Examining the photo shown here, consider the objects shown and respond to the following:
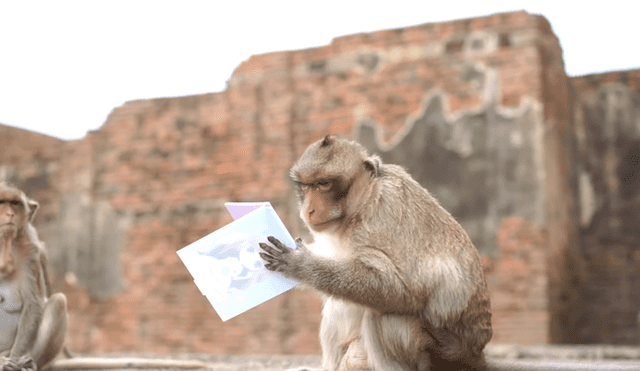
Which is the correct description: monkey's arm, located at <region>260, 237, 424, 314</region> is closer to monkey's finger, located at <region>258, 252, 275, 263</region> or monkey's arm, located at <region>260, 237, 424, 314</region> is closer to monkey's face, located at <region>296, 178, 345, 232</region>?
monkey's finger, located at <region>258, 252, 275, 263</region>

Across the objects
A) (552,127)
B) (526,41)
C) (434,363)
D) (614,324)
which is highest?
(526,41)

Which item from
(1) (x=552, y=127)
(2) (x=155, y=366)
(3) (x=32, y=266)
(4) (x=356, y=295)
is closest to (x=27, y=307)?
(3) (x=32, y=266)

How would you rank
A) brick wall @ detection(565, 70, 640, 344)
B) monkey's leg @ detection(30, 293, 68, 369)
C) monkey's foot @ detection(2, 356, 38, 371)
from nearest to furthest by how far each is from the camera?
monkey's foot @ detection(2, 356, 38, 371) → monkey's leg @ detection(30, 293, 68, 369) → brick wall @ detection(565, 70, 640, 344)

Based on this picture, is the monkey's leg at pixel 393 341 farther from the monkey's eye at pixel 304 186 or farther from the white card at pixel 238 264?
the monkey's eye at pixel 304 186

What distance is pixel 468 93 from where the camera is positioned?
681cm

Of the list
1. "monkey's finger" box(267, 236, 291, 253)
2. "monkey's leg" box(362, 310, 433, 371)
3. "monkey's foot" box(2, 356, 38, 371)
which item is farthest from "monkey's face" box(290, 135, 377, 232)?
"monkey's foot" box(2, 356, 38, 371)

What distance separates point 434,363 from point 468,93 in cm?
424

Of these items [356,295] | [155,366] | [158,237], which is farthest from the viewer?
[158,237]

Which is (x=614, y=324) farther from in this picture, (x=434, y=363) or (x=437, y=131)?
(x=434, y=363)

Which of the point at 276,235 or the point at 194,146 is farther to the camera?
the point at 194,146

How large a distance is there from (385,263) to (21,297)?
8.12 ft

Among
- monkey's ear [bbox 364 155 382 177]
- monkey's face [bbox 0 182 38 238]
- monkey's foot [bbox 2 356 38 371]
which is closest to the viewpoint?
monkey's ear [bbox 364 155 382 177]

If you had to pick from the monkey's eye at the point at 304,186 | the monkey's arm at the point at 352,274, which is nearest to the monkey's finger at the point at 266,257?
the monkey's arm at the point at 352,274

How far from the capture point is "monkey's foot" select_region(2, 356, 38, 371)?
390cm
